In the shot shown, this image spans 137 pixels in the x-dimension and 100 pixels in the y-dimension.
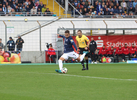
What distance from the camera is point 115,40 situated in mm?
23578

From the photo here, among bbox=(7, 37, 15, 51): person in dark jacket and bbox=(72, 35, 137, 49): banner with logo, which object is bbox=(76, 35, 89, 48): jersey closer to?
bbox=(7, 37, 15, 51): person in dark jacket

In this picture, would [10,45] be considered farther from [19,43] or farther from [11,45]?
[19,43]

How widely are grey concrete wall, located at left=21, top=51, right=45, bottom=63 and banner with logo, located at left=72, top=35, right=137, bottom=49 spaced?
4.74 meters

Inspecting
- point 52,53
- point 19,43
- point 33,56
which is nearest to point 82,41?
point 52,53

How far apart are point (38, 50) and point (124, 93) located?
16.5 metres

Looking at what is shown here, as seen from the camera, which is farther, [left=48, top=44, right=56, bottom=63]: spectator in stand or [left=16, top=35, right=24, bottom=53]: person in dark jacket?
[left=48, top=44, right=56, bottom=63]: spectator in stand

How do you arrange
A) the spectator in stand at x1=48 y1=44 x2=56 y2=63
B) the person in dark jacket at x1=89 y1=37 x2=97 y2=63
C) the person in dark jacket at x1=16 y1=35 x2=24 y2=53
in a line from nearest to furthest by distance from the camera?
1. the person in dark jacket at x1=89 y1=37 x2=97 y2=63
2. the person in dark jacket at x1=16 y1=35 x2=24 y2=53
3. the spectator in stand at x1=48 y1=44 x2=56 y2=63

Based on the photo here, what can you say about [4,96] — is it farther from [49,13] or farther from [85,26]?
[49,13]

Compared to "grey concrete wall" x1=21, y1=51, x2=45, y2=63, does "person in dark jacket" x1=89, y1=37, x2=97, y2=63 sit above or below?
above

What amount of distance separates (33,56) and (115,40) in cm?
689

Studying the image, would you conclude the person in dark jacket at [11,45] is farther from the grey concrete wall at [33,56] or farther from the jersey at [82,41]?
the jersey at [82,41]

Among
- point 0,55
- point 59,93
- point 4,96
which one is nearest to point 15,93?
point 4,96

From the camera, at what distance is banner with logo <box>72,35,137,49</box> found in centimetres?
2344

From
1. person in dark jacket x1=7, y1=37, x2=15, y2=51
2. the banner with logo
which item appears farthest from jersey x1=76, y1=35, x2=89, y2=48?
the banner with logo
